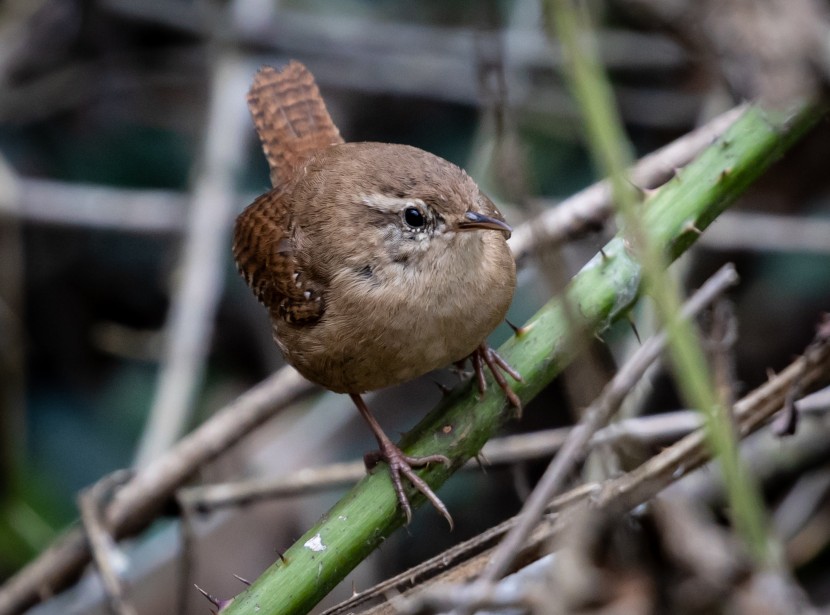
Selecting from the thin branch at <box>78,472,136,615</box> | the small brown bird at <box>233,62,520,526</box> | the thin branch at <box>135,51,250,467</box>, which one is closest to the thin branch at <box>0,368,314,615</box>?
the thin branch at <box>78,472,136,615</box>

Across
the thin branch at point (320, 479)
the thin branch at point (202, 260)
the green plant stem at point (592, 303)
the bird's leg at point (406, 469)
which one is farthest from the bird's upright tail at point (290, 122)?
the green plant stem at point (592, 303)

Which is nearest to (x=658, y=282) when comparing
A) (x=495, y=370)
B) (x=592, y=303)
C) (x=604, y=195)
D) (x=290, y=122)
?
(x=592, y=303)

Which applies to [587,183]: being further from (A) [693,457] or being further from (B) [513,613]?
(B) [513,613]

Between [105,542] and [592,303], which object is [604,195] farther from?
[105,542]

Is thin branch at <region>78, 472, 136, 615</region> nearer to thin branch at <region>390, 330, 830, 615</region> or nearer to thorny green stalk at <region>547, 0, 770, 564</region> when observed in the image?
thin branch at <region>390, 330, 830, 615</region>

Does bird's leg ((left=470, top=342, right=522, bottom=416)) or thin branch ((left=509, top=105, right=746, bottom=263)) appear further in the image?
thin branch ((left=509, top=105, right=746, bottom=263))

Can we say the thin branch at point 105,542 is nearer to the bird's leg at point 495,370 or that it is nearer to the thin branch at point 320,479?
the thin branch at point 320,479
